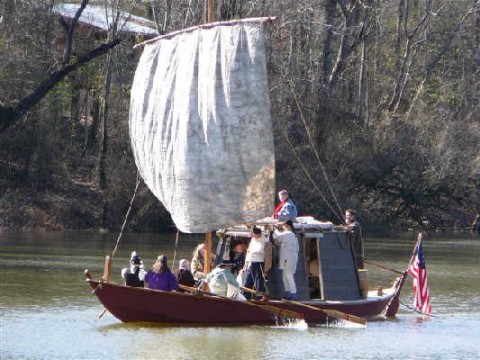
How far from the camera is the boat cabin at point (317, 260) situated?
20.7 metres

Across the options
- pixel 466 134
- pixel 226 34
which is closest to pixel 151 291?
pixel 226 34

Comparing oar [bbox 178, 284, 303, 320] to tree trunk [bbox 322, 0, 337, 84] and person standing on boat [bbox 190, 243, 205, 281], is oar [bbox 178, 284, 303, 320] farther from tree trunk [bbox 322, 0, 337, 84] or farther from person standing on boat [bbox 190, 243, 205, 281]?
tree trunk [bbox 322, 0, 337, 84]

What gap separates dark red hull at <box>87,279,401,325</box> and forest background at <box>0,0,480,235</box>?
23.1 meters

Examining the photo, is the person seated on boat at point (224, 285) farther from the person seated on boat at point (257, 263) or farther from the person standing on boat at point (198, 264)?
the person standing on boat at point (198, 264)

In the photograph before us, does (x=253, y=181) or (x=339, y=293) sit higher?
(x=253, y=181)

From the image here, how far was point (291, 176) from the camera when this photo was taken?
4684 cm

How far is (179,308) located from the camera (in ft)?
64.1

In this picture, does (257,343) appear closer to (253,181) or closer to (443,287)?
(253,181)

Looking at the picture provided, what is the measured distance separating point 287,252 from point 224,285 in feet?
3.62

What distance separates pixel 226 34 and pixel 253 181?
2630 mm

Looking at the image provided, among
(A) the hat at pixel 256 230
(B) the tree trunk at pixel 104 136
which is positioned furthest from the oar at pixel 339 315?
(B) the tree trunk at pixel 104 136

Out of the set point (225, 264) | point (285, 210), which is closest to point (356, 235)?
point (285, 210)

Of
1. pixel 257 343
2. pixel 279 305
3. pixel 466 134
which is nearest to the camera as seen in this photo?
pixel 257 343

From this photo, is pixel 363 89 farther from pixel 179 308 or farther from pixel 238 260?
pixel 179 308
